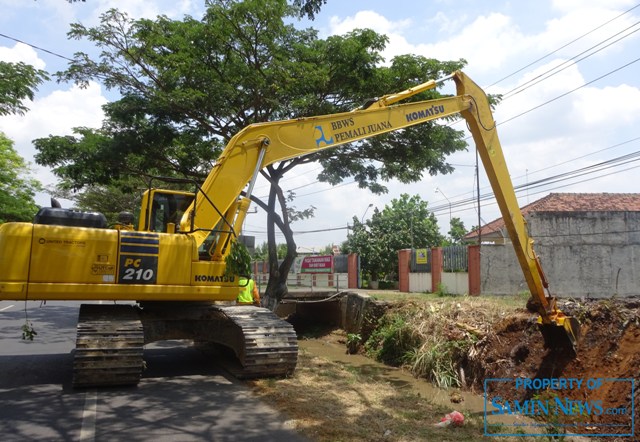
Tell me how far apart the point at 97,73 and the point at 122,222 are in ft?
20.8

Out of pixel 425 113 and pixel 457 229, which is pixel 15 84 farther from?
pixel 457 229

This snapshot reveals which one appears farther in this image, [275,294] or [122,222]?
[275,294]

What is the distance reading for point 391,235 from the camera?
32719mm

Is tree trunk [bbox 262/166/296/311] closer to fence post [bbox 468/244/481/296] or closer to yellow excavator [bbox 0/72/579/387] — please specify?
yellow excavator [bbox 0/72/579/387]

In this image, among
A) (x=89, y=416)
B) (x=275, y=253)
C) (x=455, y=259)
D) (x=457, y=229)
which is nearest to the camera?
(x=89, y=416)

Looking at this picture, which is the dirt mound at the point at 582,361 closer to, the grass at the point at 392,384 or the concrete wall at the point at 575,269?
the grass at the point at 392,384

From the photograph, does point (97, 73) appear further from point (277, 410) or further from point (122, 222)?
point (277, 410)

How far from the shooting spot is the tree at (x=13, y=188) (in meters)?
28.1

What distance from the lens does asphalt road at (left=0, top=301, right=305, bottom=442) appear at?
17.3 ft

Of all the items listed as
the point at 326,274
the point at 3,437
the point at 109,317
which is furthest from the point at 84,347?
the point at 326,274

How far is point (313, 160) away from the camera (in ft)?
47.5

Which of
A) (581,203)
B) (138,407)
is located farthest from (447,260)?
(138,407)

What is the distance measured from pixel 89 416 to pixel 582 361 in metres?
6.24

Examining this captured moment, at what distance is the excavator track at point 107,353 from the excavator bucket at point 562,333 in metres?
5.70
